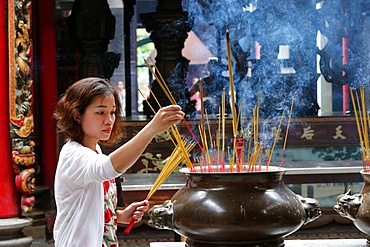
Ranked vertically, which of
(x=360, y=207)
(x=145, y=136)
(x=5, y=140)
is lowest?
(x=360, y=207)

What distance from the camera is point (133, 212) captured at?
2.10 metres

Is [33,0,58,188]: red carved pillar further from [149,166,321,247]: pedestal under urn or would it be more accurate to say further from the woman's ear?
the woman's ear

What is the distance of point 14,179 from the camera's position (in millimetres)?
4762

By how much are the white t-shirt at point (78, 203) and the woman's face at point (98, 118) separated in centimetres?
6

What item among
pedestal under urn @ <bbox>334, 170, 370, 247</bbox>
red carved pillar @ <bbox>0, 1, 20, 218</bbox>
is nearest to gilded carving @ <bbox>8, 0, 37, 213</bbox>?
red carved pillar @ <bbox>0, 1, 20, 218</bbox>

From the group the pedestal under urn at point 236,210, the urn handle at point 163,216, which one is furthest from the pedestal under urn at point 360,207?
the urn handle at point 163,216

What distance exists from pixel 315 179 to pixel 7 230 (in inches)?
70.8

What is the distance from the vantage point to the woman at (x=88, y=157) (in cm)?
178

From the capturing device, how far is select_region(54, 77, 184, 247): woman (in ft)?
5.85

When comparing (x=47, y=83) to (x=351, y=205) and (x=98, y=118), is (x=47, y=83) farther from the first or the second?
(x=98, y=118)

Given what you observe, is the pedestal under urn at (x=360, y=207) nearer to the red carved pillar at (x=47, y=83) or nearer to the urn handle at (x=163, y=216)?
the urn handle at (x=163, y=216)

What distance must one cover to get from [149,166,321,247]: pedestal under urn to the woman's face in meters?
0.30

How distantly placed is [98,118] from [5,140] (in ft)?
9.35

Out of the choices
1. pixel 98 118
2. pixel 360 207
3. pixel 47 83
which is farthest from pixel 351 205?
pixel 47 83
